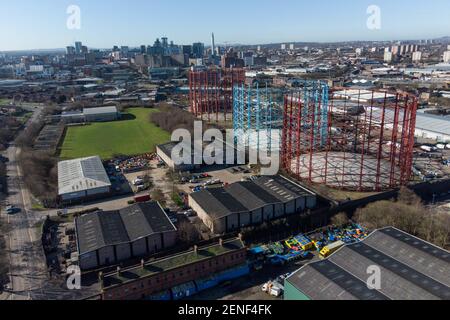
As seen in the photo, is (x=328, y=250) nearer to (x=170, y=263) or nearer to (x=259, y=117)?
(x=170, y=263)

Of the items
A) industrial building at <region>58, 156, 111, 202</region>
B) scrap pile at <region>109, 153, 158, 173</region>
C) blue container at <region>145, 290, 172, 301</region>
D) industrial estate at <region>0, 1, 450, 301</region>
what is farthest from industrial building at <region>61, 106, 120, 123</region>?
blue container at <region>145, 290, 172, 301</region>

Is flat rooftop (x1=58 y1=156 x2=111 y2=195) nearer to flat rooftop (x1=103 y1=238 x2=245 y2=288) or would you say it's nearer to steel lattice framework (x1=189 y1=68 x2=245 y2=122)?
flat rooftop (x1=103 y1=238 x2=245 y2=288)

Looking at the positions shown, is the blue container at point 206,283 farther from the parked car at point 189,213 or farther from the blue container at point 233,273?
the parked car at point 189,213

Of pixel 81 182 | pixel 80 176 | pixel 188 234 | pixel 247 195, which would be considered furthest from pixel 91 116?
pixel 188 234

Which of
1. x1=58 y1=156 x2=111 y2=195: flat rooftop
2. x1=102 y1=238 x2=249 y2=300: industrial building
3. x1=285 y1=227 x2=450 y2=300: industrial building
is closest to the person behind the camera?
x1=285 y1=227 x2=450 y2=300: industrial building

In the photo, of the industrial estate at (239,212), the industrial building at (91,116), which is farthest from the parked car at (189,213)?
the industrial building at (91,116)

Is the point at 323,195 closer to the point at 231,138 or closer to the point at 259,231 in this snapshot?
the point at 259,231
